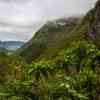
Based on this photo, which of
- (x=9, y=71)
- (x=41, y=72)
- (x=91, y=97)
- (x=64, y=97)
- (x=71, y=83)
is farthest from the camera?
(x=9, y=71)

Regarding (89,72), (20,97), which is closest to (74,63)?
(89,72)

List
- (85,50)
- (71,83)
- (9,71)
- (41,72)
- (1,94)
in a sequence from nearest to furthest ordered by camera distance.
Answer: (1,94) → (71,83) → (41,72) → (85,50) → (9,71)

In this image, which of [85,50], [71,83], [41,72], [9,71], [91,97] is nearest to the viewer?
[71,83]

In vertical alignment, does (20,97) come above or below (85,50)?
below

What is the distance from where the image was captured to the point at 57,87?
1114 centimetres

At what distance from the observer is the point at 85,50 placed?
54.1 feet

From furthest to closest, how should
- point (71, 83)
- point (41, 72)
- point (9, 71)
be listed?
point (9, 71), point (41, 72), point (71, 83)

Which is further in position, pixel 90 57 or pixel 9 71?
pixel 9 71

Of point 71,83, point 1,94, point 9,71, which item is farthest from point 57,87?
point 9,71

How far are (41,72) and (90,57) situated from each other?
104 inches

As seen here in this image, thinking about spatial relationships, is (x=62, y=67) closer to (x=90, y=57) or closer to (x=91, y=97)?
(x=90, y=57)

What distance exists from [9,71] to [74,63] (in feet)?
80.7

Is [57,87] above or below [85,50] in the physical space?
below

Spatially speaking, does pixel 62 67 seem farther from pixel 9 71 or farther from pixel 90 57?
pixel 9 71
